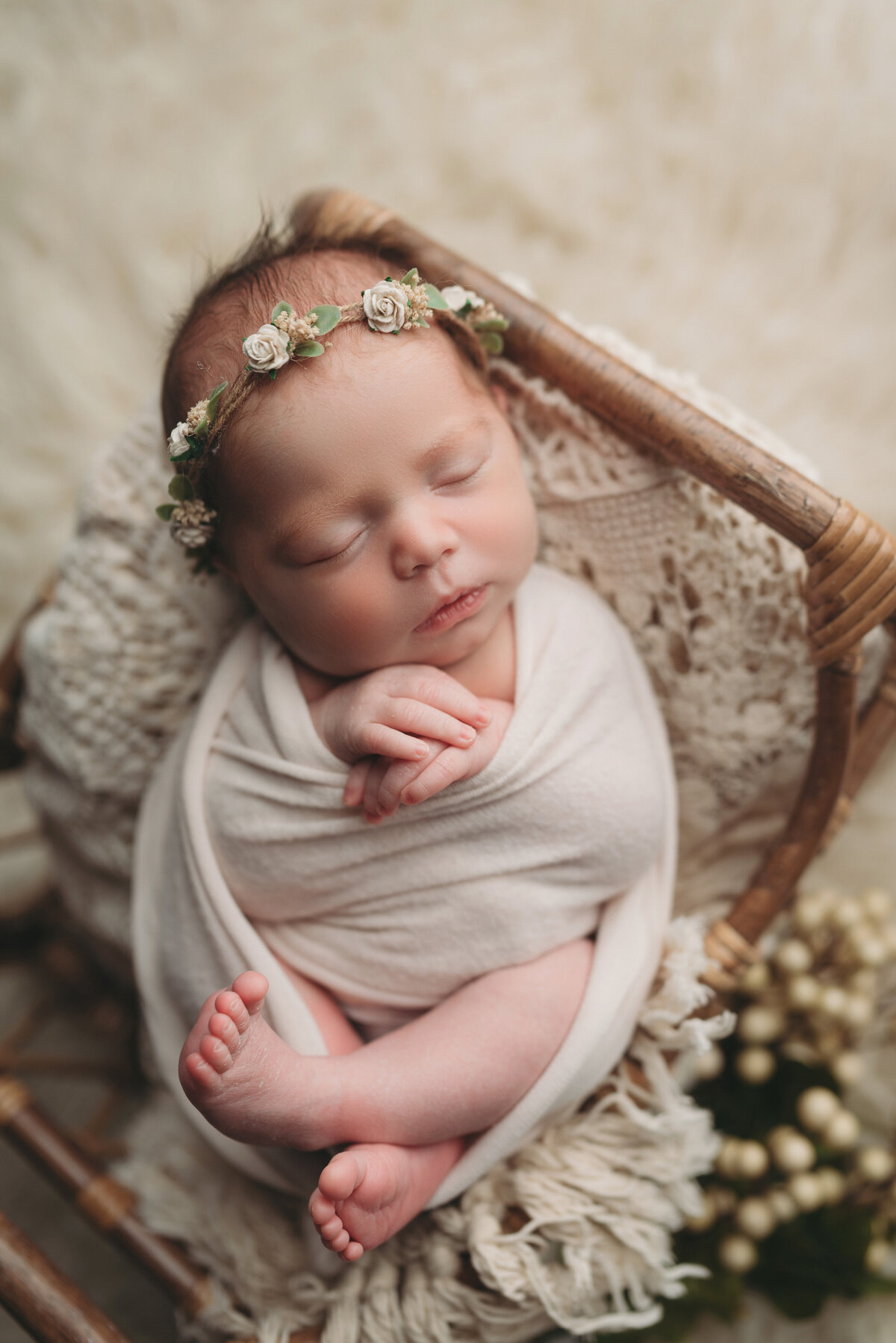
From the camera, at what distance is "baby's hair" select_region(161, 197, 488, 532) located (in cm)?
83

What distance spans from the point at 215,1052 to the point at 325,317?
628 mm

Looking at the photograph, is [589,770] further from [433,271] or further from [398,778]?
[433,271]

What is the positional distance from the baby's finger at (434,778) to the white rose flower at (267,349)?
0.38 metres

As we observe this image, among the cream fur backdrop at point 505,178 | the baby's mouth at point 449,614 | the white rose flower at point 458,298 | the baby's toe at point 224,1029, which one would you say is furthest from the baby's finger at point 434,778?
the cream fur backdrop at point 505,178

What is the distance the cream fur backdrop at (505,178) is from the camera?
1.34 metres

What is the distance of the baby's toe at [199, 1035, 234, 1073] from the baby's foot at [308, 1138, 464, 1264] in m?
0.12

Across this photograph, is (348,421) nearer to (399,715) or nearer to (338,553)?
(338,553)

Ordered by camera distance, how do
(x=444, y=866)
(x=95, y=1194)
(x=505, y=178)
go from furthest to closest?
1. (x=505, y=178)
2. (x=95, y=1194)
3. (x=444, y=866)

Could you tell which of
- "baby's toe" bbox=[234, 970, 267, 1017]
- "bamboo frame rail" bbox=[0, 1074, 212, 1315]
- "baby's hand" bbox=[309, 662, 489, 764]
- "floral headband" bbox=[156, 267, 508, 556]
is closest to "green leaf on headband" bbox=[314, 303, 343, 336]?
"floral headband" bbox=[156, 267, 508, 556]

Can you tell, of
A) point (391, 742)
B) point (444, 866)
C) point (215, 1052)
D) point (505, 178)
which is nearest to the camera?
point (215, 1052)

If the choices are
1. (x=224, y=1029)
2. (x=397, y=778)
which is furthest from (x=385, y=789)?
(x=224, y=1029)

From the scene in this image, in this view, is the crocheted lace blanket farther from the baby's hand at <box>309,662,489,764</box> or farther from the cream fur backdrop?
the cream fur backdrop

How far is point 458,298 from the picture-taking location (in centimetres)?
90

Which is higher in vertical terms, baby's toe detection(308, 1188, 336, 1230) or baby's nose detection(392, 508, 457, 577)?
baby's nose detection(392, 508, 457, 577)
